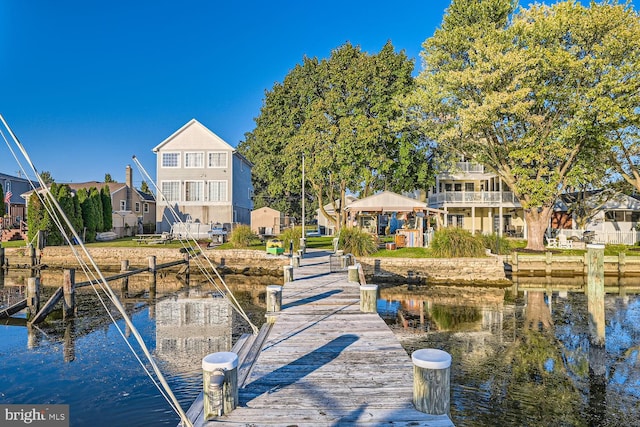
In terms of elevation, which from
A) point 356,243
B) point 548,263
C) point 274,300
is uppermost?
point 356,243

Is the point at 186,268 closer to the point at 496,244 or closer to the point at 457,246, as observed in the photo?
the point at 457,246

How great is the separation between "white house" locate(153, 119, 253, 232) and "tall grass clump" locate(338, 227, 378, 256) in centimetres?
1592

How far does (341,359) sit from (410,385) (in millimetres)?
1424

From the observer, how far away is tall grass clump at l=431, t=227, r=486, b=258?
2238 cm

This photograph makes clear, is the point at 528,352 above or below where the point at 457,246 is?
below

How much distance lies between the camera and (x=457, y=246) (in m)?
22.5

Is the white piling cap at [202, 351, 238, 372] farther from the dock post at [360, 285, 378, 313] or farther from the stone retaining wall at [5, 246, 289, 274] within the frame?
the stone retaining wall at [5, 246, 289, 274]

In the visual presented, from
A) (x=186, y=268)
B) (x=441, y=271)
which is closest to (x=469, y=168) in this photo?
(x=441, y=271)

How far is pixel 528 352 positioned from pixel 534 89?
20.5 meters

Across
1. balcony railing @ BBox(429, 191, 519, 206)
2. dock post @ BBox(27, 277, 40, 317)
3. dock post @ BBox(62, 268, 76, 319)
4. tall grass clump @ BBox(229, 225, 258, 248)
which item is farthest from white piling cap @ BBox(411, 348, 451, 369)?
balcony railing @ BBox(429, 191, 519, 206)

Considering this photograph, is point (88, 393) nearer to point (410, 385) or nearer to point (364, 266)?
point (410, 385)

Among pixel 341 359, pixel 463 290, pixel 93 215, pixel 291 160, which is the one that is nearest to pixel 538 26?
pixel 463 290

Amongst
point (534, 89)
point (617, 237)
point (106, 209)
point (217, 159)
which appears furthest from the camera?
point (217, 159)

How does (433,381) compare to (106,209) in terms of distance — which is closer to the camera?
(433,381)
